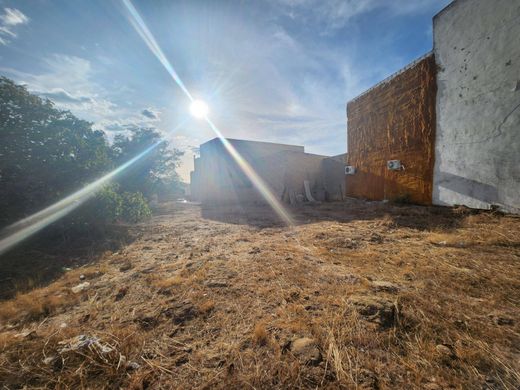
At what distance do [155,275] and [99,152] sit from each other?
4592 millimetres

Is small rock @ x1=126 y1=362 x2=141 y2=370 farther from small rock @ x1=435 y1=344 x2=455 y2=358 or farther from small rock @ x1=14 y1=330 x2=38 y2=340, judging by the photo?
small rock @ x1=435 y1=344 x2=455 y2=358

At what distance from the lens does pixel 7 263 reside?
11.4 ft

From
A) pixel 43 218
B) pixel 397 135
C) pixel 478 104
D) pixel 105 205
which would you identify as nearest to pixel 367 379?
pixel 105 205

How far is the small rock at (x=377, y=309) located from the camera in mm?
1432

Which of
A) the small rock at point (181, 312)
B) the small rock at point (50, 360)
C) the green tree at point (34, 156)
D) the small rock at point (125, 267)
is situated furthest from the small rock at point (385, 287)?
the green tree at point (34, 156)

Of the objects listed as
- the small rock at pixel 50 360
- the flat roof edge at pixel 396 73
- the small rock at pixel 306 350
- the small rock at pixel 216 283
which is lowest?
the small rock at pixel 50 360

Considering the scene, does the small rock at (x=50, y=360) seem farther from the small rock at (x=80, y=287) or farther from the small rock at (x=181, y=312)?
the small rock at (x=80, y=287)

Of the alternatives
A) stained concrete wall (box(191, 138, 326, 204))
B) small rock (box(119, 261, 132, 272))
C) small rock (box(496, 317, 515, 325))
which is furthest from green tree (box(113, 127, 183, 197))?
small rock (box(496, 317, 515, 325))

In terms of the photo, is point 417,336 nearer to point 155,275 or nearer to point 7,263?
point 155,275

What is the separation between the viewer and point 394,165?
6027 mm

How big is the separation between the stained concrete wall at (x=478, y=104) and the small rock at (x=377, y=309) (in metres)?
4.34

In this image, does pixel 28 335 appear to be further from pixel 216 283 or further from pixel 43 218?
pixel 43 218

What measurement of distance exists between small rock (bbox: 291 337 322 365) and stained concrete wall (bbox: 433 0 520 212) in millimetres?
5066

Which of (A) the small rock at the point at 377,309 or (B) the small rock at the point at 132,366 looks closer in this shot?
(B) the small rock at the point at 132,366
